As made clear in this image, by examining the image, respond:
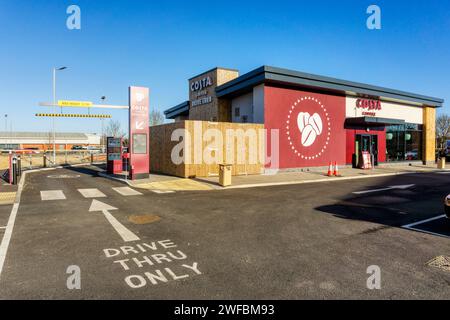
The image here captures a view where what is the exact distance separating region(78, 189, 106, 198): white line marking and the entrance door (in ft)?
70.8

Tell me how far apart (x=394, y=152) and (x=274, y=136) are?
1563 centimetres

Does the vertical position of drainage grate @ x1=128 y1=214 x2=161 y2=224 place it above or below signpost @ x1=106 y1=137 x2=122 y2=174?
below

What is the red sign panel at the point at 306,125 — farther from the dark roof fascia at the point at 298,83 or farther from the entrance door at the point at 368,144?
the entrance door at the point at 368,144

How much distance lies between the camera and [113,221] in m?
7.57

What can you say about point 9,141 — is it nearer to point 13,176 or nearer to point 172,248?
point 13,176

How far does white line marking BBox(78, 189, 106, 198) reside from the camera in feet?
37.0

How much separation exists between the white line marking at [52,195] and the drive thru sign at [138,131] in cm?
420

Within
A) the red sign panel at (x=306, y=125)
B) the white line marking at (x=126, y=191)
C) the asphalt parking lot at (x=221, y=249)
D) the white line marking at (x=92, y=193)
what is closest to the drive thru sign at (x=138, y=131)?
the white line marking at (x=126, y=191)

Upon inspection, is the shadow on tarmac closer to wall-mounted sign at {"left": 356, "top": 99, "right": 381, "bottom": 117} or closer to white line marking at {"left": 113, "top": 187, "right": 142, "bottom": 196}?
white line marking at {"left": 113, "top": 187, "right": 142, "bottom": 196}

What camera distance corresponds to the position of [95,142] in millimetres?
134750

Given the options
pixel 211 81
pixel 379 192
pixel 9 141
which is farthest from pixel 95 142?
pixel 379 192

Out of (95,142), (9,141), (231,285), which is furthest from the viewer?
(95,142)

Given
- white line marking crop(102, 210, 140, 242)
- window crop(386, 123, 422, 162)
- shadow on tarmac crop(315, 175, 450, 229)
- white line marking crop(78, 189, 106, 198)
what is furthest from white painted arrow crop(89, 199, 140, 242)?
window crop(386, 123, 422, 162)

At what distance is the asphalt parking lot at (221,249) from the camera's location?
3967 mm
